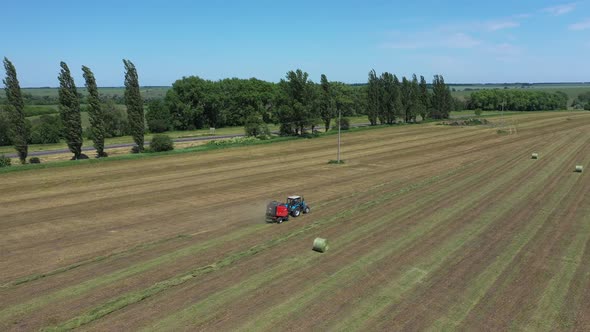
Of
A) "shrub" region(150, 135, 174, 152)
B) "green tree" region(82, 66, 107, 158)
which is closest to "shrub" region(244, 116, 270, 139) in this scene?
"shrub" region(150, 135, 174, 152)

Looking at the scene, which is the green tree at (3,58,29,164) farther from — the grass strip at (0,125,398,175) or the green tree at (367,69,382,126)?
the green tree at (367,69,382,126)

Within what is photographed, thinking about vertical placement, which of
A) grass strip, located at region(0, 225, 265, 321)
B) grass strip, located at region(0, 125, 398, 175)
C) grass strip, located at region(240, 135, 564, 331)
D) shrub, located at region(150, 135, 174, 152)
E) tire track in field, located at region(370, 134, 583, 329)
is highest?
shrub, located at region(150, 135, 174, 152)

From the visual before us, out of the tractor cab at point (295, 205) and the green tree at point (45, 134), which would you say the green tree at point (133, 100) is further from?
the tractor cab at point (295, 205)

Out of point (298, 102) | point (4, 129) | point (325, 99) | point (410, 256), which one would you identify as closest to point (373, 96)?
point (325, 99)

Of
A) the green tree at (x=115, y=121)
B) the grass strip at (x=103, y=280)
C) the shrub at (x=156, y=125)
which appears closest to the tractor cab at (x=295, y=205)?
the grass strip at (x=103, y=280)

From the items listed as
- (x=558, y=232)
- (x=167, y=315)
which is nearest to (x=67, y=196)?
(x=167, y=315)

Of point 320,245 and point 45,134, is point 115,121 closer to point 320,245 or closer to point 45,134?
point 45,134
